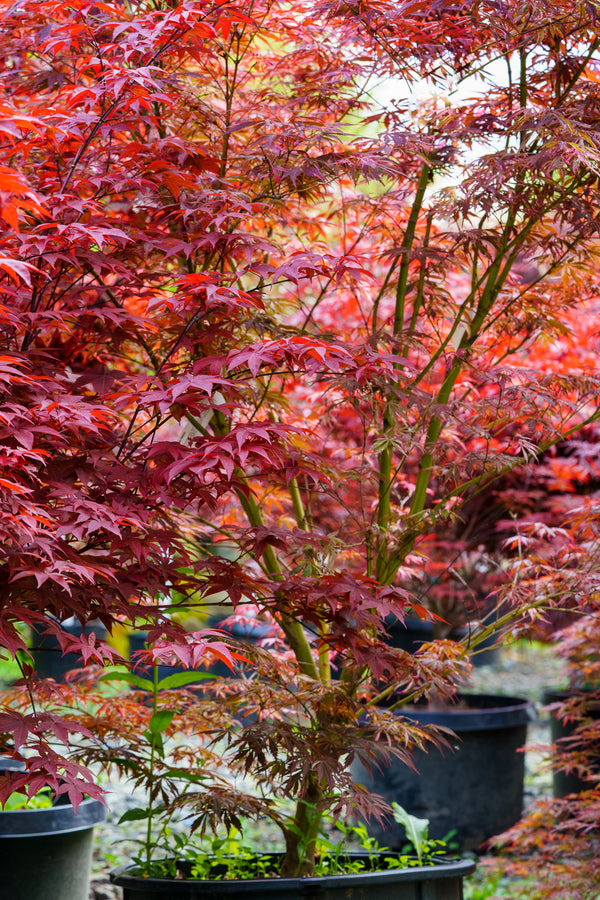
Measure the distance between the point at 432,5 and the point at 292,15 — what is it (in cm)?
57

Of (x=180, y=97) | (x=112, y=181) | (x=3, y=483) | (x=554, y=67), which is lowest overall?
(x=3, y=483)

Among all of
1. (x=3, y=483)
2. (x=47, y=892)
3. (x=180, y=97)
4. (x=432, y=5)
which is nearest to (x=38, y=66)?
(x=180, y=97)

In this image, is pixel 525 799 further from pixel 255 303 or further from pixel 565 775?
pixel 255 303

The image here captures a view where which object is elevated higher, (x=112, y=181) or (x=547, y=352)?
(x=547, y=352)

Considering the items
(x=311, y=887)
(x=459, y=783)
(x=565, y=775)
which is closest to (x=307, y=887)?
(x=311, y=887)

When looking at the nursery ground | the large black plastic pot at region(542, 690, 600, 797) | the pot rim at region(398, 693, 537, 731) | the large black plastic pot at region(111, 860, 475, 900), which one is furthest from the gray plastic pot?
the large black plastic pot at region(542, 690, 600, 797)

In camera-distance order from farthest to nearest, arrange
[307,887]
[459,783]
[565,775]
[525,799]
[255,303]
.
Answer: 1. [525,799]
2. [565,775]
3. [459,783]
4. [307,887]
5. [255,303]

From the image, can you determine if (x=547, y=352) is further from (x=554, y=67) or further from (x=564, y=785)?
(x=564, y=785)

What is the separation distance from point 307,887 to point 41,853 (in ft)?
2.87

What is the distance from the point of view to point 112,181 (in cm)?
196

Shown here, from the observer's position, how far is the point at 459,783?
12.4 feet

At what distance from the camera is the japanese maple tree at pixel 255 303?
1.75 meters

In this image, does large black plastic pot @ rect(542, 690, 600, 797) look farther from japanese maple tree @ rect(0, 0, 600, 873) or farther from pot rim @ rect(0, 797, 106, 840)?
pot rim @ rect(0, 797, 106, 840)

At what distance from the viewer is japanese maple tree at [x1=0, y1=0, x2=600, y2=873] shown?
1.75 meters
